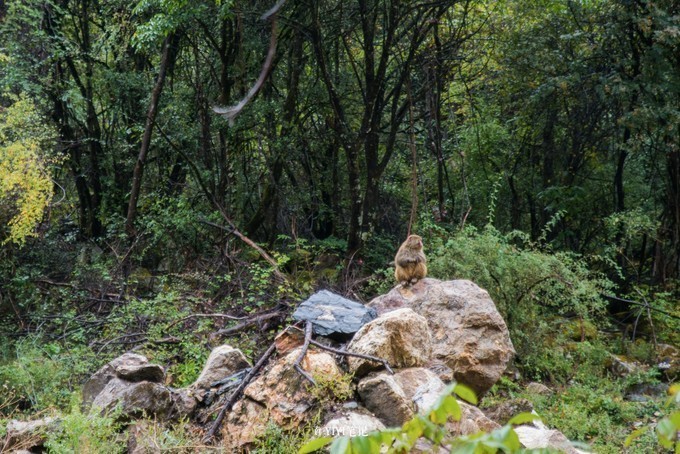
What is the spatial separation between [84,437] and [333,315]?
2341 millimetres

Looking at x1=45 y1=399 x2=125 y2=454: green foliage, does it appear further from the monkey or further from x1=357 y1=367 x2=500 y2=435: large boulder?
the monkey

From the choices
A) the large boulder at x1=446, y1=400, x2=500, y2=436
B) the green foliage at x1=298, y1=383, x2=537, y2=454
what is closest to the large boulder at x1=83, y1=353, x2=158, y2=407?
the large boulder at x1=446, y1=400, x2=500, y2=436

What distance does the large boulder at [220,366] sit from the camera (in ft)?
18.1

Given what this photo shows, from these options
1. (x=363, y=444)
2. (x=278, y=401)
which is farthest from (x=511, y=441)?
(x=278, y=401)

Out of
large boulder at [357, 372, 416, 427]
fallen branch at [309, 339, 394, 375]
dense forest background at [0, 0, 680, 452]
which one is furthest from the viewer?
dense forest background at [0, 0, 680, 452]

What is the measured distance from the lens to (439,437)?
135 centimetres

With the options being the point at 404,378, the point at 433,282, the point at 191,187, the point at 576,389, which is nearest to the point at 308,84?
the point at 191,187

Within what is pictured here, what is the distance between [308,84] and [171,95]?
8.69 feet

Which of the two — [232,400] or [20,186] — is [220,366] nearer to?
[232,400]

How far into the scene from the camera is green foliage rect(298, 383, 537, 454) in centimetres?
120

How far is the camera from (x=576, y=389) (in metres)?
8.06

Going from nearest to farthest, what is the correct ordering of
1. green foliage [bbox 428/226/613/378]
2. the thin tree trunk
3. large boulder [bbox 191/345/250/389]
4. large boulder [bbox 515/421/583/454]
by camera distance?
1. large boulder [bbox 515/421/583/454]
2. large boulder [bbox 191/345/250/389]
3. green foliage [bbox 428/226/613/378]
4. the thin tree trunk

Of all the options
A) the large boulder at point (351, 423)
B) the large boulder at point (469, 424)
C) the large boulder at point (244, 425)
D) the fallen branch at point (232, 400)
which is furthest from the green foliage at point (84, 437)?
the large boulder at point (469, 424)

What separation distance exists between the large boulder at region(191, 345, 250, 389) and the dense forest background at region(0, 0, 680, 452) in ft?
5.33
